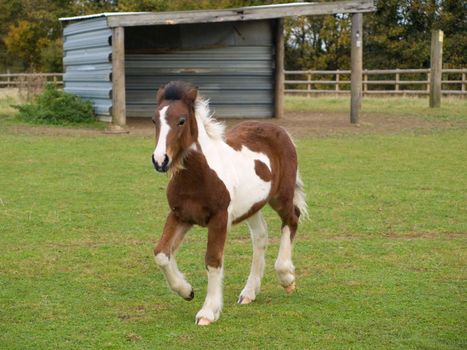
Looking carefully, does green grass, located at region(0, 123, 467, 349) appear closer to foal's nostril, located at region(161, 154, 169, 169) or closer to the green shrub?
foal's nostril, located at region(161, 154, 169, 169)

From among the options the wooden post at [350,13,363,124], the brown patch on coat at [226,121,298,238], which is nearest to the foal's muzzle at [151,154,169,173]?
the brown patch on coat at [226,121,298,238]

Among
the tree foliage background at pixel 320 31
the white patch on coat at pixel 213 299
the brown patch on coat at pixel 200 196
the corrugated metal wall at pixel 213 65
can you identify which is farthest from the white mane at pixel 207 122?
the tree foliage background at pixel 320 31

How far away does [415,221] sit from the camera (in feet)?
30.4

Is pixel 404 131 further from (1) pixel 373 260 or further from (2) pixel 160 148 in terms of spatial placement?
(2) pixel 160 148

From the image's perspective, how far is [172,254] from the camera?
5707 mm

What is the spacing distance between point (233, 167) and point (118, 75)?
1326cm

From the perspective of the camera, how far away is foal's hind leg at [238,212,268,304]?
6215 mm

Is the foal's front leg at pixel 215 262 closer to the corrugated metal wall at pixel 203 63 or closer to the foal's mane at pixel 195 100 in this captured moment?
the foal's mane at pixel 195 100

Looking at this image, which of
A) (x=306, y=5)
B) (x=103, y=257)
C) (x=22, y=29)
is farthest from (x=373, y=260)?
(x=22, y=29)

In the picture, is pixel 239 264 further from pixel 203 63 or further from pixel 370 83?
pixel 370 83

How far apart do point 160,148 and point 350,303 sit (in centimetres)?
192

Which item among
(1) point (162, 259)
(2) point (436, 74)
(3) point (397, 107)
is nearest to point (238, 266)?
(1) point (162, 259)

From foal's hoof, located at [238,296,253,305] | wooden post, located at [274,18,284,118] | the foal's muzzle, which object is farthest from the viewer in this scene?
wooden post, located at [274,18,284,118]

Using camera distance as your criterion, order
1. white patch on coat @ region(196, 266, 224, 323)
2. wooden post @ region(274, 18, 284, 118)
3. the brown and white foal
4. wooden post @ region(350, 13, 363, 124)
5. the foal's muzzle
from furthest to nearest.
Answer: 1. wooden post @ region(274, 18, 284, 118)
2. wooden post @ region(350, 13, 363, 124)
3. white patch on coat @ region(196, 266, 224, 323)
4. the brown and white foal
5. the foal's muzzle
